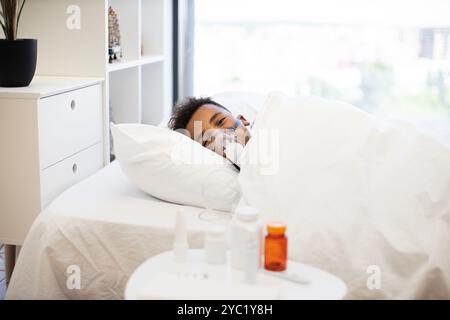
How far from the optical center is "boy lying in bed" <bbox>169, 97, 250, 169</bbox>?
71.0 inches

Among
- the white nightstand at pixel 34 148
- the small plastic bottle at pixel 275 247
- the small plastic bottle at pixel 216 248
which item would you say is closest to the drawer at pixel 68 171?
the white nightstand at pixel 34 148

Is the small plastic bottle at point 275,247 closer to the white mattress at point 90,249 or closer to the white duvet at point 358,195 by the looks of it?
the white duvet at point 358,195

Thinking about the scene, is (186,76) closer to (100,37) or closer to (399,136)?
(100,37)

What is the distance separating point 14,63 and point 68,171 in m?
0.36

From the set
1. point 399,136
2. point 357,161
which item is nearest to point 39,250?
point 357,161

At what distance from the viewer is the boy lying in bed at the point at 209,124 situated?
1.80 meters

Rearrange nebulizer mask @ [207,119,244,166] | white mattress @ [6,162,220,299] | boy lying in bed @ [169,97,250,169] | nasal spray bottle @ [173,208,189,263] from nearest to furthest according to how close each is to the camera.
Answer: nasal spray bottle @ [173,208,189,263]
white mattress @ [6,162,220,299]
nebulizer mask @ [207,119,244,166]
boy lying in bed @ [169,97,250,169]

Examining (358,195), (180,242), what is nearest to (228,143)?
(358,195)

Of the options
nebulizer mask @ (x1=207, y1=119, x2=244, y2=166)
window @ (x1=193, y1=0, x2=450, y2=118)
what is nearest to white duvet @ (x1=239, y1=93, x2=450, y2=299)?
nebulizer mask @ (x1=207, y1=119, x2=244, y2=166)

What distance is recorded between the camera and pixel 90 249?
4.76 ft

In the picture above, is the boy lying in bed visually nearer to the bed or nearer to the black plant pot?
the bed

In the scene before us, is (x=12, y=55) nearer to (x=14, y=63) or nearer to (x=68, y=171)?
(x=14, y=63)

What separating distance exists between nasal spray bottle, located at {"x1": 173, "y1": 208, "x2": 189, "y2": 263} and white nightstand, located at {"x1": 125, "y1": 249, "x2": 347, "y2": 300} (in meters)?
0.01
